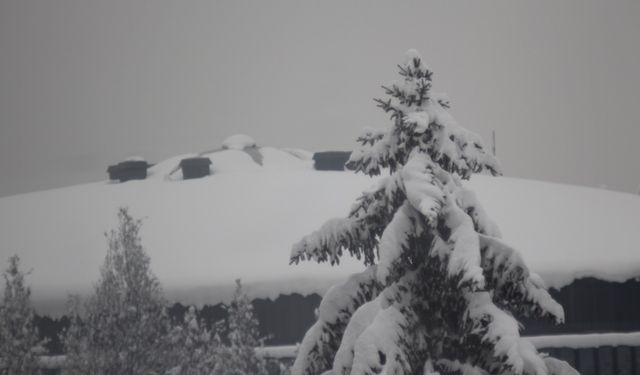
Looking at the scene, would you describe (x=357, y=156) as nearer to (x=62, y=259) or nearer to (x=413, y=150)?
(x=413, y=150)

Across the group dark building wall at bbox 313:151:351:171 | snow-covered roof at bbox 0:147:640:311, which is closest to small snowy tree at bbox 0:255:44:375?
snow-covered roof at bbox 0:147:640:311

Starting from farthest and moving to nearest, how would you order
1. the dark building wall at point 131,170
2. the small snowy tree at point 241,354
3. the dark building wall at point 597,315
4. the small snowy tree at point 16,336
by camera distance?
the dark building wall at point 131,170
the dark building wall at point 597,315
the small snowy tree at point 16,336
the small snowy tree at point 241,354

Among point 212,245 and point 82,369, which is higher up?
point 212,245

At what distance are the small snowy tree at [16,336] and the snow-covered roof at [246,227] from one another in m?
5.38

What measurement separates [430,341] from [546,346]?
1416 centimetres

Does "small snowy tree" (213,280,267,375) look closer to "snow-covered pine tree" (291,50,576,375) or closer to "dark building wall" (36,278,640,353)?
"dark building wall" (36,278,640,353)

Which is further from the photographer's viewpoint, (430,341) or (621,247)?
(621,247)

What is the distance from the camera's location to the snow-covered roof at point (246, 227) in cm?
1943

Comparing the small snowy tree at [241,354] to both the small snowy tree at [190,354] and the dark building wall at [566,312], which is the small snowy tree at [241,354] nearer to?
the small snowy tree at [190,354]

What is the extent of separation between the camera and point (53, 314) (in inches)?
778

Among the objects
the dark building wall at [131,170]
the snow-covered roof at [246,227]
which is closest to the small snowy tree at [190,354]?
the snow-covered roof at [246,227]

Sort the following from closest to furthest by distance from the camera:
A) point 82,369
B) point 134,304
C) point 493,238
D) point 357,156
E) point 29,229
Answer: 1. point 493,238
2. point 357,156
3. point 82,369
4. point 134,304
5. point 29,229

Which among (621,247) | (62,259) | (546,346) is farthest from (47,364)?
(621,247)

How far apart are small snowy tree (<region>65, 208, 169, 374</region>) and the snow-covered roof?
15.3ft
